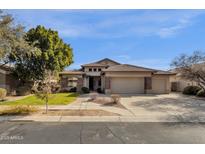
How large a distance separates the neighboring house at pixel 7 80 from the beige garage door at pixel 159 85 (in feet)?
59.5

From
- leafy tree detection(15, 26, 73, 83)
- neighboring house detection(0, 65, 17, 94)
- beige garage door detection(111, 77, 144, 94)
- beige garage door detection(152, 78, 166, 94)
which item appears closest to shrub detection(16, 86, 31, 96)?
neighboring house detection(0, 65, 17, 94)

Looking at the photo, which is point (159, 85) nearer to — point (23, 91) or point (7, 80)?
point (23, 91)

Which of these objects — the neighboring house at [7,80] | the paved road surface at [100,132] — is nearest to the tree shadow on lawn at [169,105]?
the paved road surface at [100,132]

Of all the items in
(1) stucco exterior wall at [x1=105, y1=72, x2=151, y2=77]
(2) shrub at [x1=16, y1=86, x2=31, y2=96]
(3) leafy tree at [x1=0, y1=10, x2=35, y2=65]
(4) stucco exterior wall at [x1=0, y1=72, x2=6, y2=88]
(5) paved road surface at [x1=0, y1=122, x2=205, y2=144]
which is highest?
(3) leafy tree at [x1=0, y1=10, x2=35, y2=65]

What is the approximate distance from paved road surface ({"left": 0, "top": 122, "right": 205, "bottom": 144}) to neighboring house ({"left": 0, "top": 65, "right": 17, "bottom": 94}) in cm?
1753

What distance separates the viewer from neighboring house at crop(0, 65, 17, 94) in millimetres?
26062

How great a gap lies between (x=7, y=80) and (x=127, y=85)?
1490cm

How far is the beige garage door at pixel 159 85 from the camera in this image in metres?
30.4

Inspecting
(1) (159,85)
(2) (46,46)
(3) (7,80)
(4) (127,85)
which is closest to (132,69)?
(4) (127,85)

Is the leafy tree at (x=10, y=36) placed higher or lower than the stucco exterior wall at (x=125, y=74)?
higher

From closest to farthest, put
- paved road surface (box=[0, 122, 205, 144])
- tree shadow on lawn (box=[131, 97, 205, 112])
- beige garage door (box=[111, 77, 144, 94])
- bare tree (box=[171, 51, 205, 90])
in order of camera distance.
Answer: paved road surface (box=[0, 122, 205, 144])
tree shadow on lawn (box=[131, 97, 205, 112])
bare tree (box=[171, 51, 205, 90])
beige garage door (box=[111, 77, 144, 94])

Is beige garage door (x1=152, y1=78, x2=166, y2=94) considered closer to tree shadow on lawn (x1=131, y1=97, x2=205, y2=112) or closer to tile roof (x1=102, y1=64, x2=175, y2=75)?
tile roof (x1=102, y1=64, x2=175, y2=75)

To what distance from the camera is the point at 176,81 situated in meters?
38.2

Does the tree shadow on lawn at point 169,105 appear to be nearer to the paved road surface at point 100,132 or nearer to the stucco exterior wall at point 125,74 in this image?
the paved road surface at point 100,132
